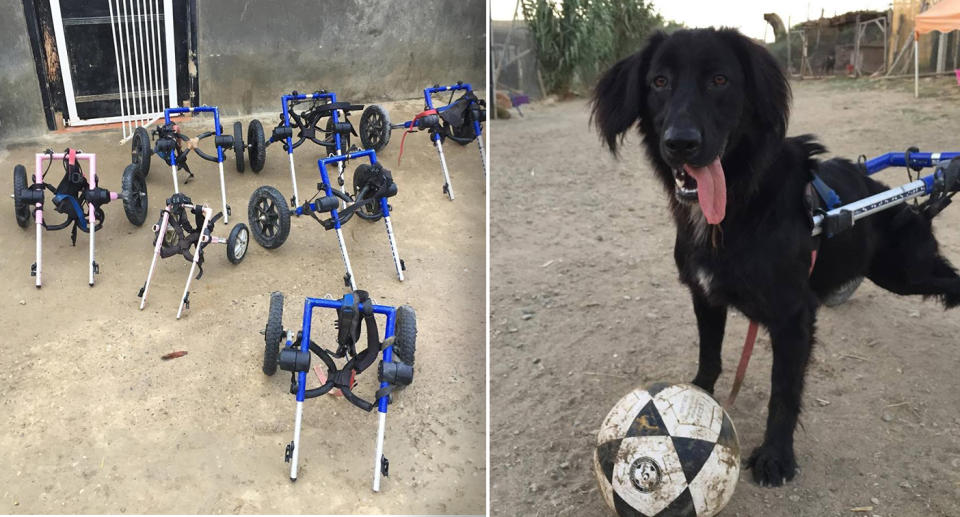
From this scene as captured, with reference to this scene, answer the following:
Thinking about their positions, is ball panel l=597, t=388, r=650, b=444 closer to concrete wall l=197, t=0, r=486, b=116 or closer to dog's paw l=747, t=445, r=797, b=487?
dog's paw l=747, t=445, r=797, b=487

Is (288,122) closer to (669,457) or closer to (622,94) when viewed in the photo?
(622,94)

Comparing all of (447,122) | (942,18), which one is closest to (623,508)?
(447,122)

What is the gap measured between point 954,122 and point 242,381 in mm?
8428

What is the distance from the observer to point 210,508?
1708mm

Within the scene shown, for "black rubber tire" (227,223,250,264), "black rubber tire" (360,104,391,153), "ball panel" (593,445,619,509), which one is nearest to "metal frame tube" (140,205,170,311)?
"black rubber tire" (227,223,250,264)

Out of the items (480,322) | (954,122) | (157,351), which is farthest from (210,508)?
(954,122)

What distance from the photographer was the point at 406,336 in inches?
88.6

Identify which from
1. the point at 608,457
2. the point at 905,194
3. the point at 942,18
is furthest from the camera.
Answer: the point at 942,18

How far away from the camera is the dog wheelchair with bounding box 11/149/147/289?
101 inches

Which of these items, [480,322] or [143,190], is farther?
[143,190]

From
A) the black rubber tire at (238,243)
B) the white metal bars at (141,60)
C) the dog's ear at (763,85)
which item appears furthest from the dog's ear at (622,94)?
the white metal bars at (141,60)

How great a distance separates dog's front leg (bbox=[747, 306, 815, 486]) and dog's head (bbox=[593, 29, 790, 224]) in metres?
0.45

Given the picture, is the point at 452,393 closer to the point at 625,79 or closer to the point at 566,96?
the point at 625,79

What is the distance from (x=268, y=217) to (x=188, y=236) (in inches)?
12.0
